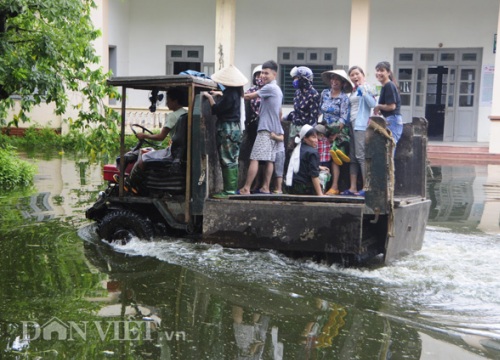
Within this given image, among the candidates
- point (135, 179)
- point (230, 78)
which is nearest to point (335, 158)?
point (230, 78)

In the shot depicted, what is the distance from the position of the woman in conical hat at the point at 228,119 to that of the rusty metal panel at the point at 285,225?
29cm

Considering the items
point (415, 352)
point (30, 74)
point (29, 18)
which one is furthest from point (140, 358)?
point (29, 18)

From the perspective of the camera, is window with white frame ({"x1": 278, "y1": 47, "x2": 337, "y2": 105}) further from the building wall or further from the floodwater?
the floodwater

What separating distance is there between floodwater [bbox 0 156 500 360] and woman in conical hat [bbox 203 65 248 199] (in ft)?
2.48

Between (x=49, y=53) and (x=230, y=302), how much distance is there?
14.6ft

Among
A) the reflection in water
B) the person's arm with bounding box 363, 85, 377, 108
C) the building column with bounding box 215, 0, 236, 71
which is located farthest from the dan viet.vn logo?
the building column with bounding box 215, 0, 236, 71

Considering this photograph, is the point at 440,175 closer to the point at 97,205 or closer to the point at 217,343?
the point at 97,205

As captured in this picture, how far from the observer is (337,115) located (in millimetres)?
7734

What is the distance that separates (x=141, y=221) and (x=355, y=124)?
8.43 feet

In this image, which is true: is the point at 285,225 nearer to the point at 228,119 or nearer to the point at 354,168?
the point at 228,119

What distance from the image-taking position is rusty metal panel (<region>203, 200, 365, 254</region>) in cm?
626

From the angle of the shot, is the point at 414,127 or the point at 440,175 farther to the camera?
the point at 440,175

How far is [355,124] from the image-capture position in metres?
7.66

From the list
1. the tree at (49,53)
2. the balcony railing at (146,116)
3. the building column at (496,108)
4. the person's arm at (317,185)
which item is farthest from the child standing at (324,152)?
the balcony railing at (146,116)
